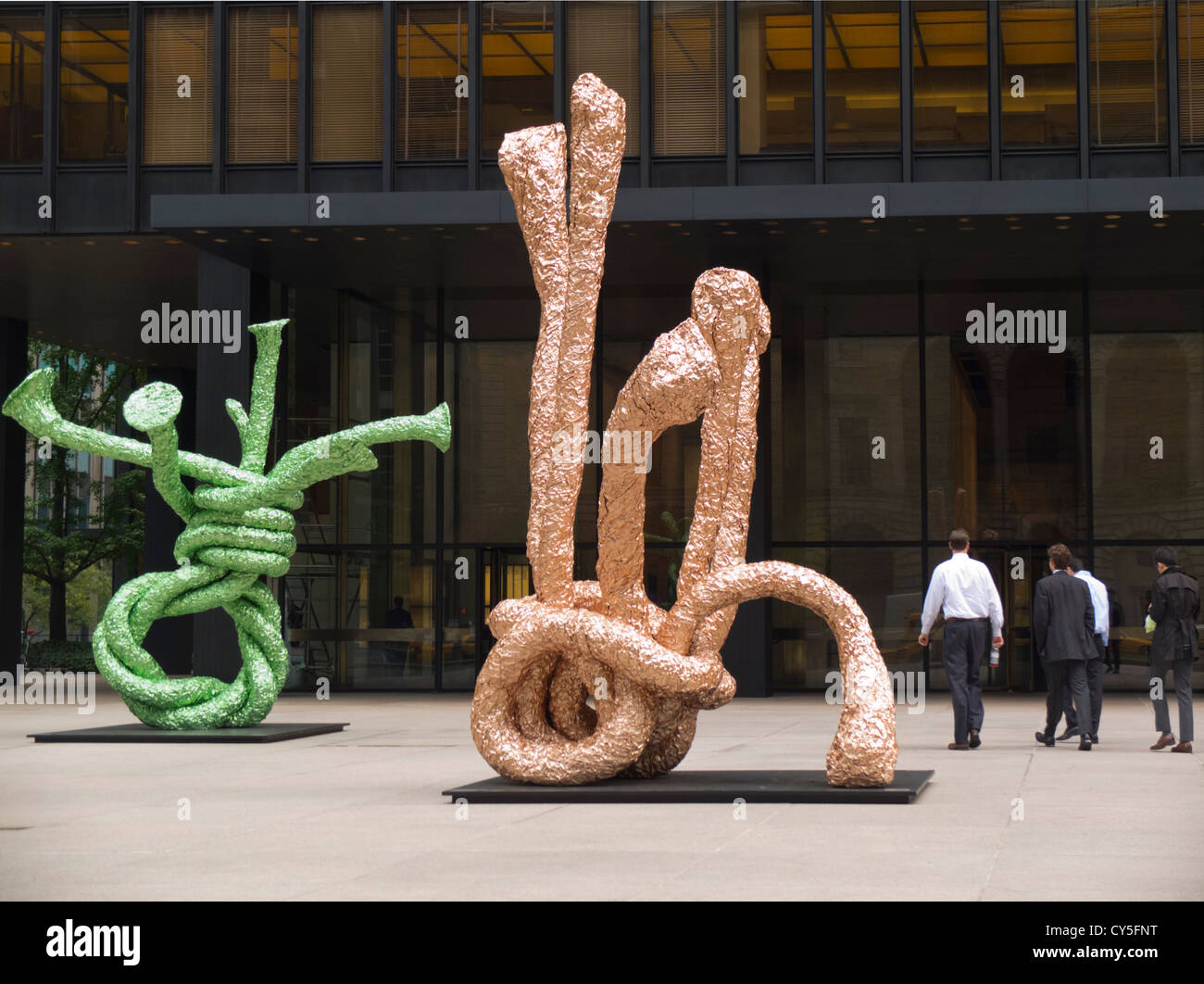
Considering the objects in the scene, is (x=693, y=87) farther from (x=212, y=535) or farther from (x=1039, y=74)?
(x=212, y=535)

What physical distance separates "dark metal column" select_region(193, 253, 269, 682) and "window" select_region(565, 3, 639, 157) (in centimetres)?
562

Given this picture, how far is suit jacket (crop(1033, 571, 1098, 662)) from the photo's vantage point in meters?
14.4

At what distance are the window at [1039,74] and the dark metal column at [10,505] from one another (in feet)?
53.9

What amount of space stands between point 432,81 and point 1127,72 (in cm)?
959

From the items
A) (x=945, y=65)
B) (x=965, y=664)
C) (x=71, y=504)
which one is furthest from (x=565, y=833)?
(x=71, y=504)

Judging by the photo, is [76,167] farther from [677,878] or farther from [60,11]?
[677,878]

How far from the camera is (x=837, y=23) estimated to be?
22547mm

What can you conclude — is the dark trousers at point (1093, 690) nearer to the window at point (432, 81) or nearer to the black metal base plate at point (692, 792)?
the black metal base plate at point (692, 792)

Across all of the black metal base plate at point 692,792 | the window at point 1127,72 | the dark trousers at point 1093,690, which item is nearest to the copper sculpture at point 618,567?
the black metal base plate at point 692,792

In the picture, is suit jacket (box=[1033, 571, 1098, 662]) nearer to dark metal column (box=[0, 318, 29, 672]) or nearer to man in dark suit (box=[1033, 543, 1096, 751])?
man in dark suit (box=[1033, 543, 1096, 751])

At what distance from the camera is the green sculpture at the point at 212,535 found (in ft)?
51.5

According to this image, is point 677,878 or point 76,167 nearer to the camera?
point 677,878
